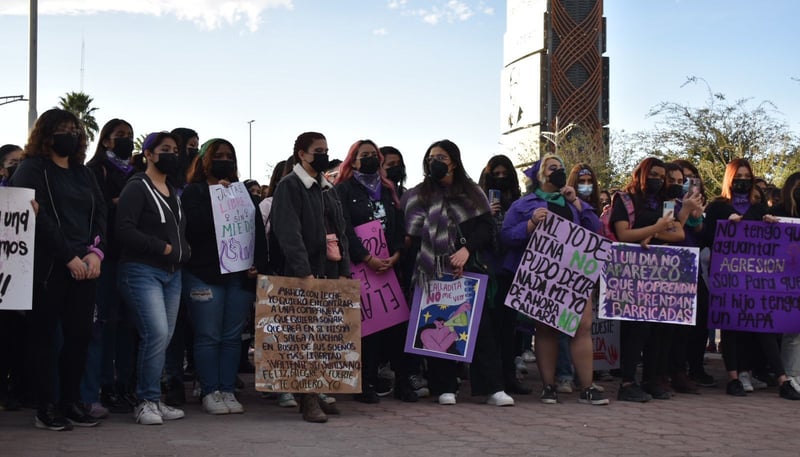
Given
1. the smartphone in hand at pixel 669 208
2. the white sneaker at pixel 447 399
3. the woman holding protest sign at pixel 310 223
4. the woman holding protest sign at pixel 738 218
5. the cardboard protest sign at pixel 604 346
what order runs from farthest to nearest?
the cardboard protest sign at pixel 604 346, the woman holding protest sign at pixel 738 218, the smartphone in hand at pixel 669 208, the white sneaker at pixel 447 399, the woman holding protest sign at pixel 310 223

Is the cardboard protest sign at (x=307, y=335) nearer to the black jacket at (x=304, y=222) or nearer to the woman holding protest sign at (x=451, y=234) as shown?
the black jacket at (x=304, y=222)

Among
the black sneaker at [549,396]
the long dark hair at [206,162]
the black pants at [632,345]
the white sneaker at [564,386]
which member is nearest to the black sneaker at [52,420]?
the long dark hair at [206,162]

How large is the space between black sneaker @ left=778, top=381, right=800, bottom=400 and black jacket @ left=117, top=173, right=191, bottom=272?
17.9 feet

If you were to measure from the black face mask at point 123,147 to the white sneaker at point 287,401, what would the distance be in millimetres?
2304

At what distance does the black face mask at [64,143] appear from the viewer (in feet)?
21.5

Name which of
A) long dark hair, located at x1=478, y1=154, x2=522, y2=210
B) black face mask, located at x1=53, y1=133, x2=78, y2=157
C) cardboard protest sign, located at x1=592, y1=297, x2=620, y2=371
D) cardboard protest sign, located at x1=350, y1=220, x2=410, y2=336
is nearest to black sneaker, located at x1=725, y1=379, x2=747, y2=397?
cardboard protest sign, located at x1=592, y1=297, x2=620, y2=371

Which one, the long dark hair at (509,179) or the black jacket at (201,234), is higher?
the long dark hair at (509,179)

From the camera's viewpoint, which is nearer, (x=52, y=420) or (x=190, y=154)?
(x=52, y=420)

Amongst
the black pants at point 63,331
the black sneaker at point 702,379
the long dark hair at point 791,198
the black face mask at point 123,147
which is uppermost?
the black face mask at point 123,147

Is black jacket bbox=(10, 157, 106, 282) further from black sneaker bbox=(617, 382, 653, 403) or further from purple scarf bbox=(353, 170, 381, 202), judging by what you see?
black sneaker bbox=(617, 382, 653, 403)

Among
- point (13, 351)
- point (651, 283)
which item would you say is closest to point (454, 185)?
point (651, 283)

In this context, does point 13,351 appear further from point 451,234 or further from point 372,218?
point 451,234

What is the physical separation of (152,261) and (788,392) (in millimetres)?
5736

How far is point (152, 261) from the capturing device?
6.86m
